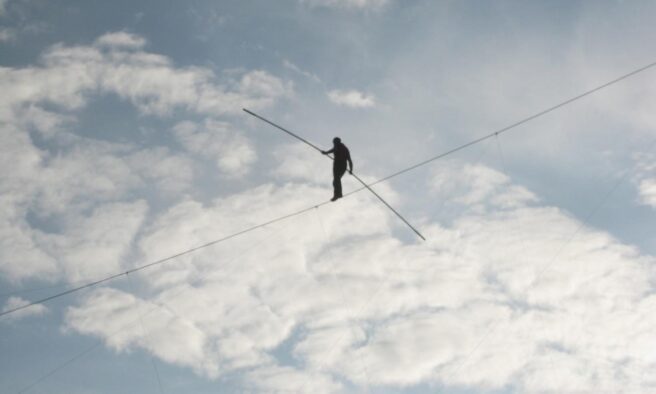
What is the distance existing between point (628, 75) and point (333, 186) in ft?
17.3

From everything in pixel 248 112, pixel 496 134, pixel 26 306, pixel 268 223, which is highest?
pixel 248 112

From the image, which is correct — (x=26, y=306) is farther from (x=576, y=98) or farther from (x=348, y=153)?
(x=576, y=98)

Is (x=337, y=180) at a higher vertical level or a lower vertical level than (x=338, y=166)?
lower

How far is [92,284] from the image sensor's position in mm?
11445

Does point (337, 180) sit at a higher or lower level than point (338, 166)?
lower

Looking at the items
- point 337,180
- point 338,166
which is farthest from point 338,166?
point 337,180

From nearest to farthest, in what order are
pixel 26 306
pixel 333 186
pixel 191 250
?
pixel 26 306, pixel 191 250, pixel 333 186

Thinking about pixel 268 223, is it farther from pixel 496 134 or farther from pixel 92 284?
pixel 496 134

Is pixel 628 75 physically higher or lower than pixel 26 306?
higher

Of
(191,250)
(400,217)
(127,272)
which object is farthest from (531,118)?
(127,272)

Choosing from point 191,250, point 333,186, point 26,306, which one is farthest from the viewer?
point 333,186

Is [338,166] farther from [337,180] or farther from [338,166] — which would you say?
[337,180]

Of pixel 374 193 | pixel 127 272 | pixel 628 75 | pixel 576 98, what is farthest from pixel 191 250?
pixel 628 75

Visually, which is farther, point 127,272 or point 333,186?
point 333,186
